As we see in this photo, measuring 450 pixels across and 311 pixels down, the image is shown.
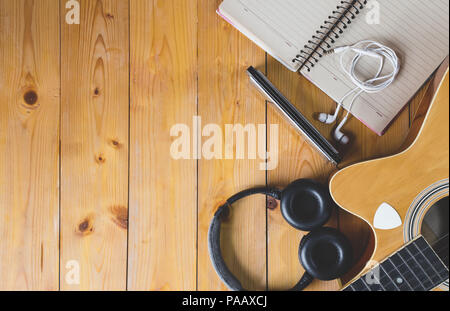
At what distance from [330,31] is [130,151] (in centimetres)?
53

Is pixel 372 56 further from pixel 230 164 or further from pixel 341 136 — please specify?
pixel 230 164

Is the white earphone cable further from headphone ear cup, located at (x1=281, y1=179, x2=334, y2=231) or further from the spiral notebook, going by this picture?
headphone ear cup, located at (x1=281, y1=179, x2=334, y2=231)

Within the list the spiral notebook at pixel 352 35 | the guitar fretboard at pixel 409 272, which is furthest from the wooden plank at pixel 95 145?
the guitar fretboard at pixel 409 272

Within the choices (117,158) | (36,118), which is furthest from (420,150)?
(36,118)

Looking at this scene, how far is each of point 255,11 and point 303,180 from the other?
1.28 feet

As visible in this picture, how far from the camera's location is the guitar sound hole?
0.74 metres

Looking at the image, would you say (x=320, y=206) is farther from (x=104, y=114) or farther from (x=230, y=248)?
(x=104, y=114)

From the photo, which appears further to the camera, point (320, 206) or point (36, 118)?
point (36, 118)

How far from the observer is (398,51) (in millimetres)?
783

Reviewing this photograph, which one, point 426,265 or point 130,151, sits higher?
point 130,151

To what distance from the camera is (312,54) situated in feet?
2.64

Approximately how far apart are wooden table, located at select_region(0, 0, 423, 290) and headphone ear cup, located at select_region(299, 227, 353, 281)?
74 millimetres

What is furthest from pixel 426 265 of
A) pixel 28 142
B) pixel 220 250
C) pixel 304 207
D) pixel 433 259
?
pixel 28 142
